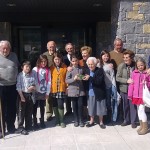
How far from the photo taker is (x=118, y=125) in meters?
6.78

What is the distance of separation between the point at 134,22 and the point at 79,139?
296 cm

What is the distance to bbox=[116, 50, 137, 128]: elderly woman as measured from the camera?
6.52m

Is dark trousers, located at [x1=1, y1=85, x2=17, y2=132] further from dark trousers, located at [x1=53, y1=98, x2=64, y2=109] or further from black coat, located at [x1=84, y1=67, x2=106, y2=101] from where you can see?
black coat, located at [x1=84, y1=67, x2=106, y2=101]

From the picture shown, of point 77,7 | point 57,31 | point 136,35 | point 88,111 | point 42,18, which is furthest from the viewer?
point 57,31

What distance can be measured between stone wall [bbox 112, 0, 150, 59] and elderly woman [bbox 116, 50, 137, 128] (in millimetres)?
912

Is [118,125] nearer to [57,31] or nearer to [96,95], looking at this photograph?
[96,95]

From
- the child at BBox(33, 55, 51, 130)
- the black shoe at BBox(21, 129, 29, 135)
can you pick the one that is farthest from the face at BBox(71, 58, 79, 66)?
the black shoe at BBox(21, 129, 29, 135)

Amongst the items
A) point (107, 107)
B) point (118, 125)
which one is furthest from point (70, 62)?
point (118, 125)

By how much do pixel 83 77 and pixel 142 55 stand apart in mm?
1787

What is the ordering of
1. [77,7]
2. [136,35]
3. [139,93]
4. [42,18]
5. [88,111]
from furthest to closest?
1. [42,18]
2. [77,7]
3. [136,35]
4. [88,111]
5. [139,93]

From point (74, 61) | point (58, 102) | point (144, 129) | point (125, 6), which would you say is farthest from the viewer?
point (125, 6)

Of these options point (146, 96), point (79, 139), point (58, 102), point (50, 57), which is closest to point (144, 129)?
point (146, 96)

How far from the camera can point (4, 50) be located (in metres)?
5.84

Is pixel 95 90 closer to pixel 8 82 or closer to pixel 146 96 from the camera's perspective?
pixel 146 96
